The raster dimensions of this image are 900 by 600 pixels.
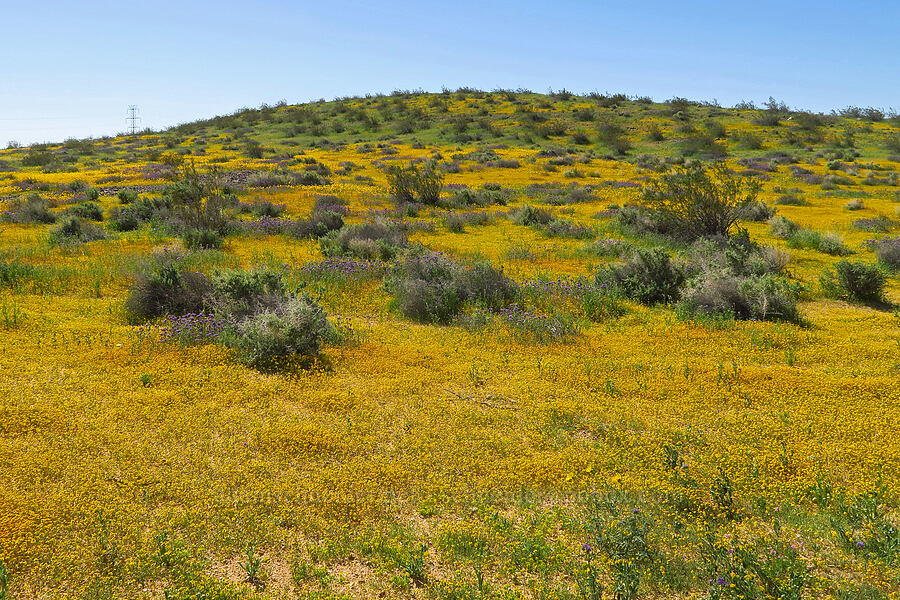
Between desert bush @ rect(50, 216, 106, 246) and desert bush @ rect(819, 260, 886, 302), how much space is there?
19779 millimetres

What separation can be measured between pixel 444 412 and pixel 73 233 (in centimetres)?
1515

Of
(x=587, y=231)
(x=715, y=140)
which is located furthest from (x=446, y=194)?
(x=715, y=140)

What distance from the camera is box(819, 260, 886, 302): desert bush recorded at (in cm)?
1091

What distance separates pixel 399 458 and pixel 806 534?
387 cm

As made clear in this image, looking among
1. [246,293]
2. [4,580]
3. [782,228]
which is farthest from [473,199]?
[4,580]

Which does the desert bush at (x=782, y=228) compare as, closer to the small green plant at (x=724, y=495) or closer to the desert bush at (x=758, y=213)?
the desert bush at (x=758, y=213)

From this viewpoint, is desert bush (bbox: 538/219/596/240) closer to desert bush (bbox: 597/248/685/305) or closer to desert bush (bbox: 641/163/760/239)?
desert bush (bbox: 641/163/760/239)

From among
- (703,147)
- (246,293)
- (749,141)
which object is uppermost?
(749,141)

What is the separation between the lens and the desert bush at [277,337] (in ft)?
26.3

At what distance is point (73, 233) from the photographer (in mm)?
15859

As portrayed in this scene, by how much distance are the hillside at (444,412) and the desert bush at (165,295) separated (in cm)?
5

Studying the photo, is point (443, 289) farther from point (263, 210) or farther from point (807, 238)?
point (807, 238)

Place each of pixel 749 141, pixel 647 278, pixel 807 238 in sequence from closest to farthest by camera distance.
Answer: pixel 647 278, pixel 807 238, pixel 749 141

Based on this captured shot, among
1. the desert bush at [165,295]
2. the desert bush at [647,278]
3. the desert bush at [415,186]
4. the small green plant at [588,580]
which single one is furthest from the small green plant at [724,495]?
the desert bush at [415,186]
